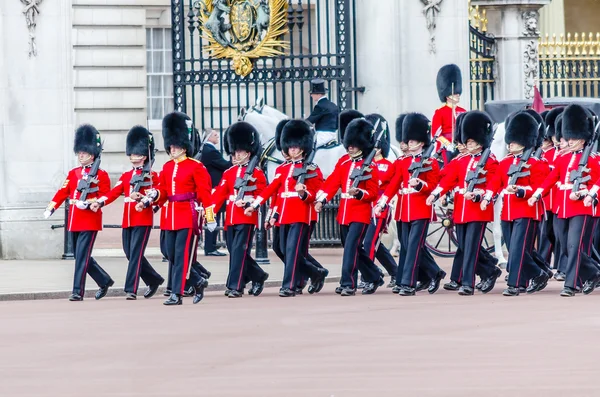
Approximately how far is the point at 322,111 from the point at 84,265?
4.64 metres

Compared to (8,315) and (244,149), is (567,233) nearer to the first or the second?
(244,149)

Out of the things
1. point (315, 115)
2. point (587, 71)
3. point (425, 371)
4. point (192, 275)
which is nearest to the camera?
point (425, 371)

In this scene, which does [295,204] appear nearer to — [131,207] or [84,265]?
[131,207]

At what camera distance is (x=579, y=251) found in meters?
13.0

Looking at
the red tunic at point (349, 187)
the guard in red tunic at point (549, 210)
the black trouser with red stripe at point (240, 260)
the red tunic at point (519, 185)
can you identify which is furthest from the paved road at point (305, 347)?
the guard in red tunic at point (549, 210)

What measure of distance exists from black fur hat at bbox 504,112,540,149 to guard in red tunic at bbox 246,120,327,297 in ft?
5.00

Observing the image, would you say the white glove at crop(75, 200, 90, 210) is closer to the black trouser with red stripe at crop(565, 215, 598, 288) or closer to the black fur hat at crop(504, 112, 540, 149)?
the black fur hat at crop(504, 112, 540, 149)

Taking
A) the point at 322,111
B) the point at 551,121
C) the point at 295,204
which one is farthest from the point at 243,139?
the point at 322,111

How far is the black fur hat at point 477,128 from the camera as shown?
1344 centimetres

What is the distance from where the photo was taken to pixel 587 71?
2170 cm

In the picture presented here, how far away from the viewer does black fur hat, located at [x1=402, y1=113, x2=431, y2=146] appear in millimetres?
13688

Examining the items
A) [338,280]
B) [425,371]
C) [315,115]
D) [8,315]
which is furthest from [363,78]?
[425,371]

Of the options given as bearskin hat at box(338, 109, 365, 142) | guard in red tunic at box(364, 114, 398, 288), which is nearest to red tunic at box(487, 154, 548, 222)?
guard in red tunic at box(364, 114, 398, 288)

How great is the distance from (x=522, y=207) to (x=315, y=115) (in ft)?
14.6
